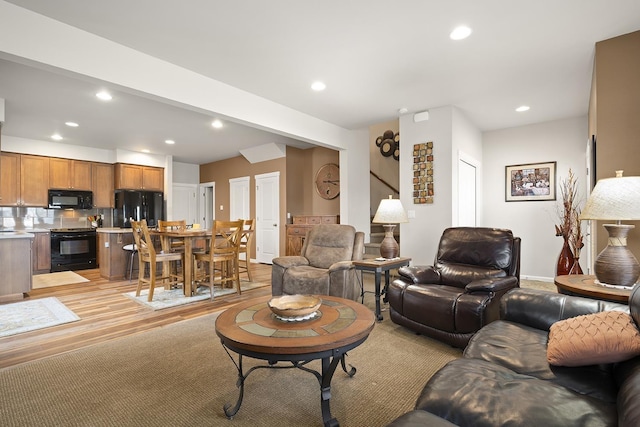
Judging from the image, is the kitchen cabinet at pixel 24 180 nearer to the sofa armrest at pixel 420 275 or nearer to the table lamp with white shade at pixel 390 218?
the table lamp with white shade at pixel 390 218

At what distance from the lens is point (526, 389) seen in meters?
1.18

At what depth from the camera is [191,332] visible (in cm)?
296

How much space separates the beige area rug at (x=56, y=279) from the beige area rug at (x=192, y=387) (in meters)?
3.31

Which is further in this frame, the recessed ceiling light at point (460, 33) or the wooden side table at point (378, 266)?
the wooden side table at point (378, 266)

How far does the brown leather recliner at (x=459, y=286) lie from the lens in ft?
8.05

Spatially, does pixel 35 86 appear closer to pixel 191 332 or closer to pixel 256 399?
pixel 191 332

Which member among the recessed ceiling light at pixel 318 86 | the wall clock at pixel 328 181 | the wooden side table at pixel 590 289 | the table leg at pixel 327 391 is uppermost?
the recessed ceiling light at pixel 318 86

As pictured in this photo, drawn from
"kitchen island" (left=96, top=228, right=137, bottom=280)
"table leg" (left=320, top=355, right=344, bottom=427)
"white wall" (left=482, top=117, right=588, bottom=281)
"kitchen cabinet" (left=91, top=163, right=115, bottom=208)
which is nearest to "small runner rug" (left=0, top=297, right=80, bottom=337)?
"kitchen island" (left=96, top=228, right=137, bottom=280)

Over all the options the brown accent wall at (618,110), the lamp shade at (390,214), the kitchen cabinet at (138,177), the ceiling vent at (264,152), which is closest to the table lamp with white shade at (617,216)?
the brown accent wall at (618,110)

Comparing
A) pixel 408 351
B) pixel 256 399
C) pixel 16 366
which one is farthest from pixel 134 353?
pixel 408 351

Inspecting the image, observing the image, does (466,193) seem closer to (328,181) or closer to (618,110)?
(618,110)

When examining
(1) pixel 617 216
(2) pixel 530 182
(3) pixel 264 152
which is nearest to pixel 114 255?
(3) pixel 264 152

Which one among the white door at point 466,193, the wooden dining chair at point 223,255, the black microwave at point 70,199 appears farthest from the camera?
the black microwave at point 70,199

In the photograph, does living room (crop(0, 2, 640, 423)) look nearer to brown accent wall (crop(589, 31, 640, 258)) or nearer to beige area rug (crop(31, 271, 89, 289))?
brown accent wall (crop(589, 31, 640, 258))
